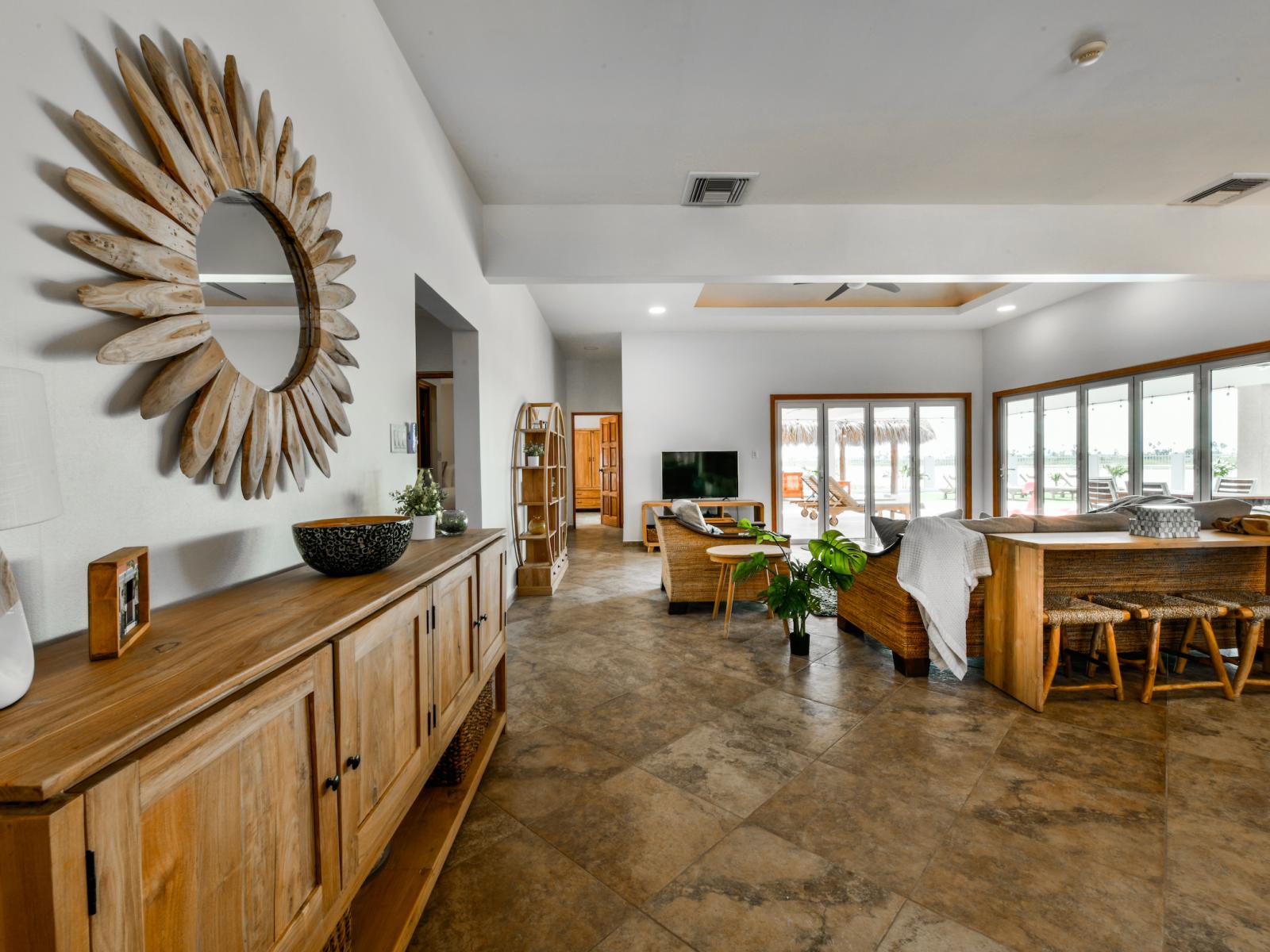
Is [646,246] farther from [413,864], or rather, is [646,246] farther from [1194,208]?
[1194,208]

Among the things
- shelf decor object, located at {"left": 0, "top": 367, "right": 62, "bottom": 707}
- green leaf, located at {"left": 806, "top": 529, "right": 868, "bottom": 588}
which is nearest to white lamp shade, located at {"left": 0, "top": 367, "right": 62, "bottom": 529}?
shelf decor object, located at {"left": 0, "top": 367, "right": 62, "bottom": 707}

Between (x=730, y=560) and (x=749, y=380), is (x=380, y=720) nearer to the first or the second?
(x=730, y=560)

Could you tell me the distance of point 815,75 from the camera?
2658 millimetres

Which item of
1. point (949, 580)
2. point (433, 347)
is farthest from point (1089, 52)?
point (433, 347)

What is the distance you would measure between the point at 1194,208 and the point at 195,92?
5.82 m

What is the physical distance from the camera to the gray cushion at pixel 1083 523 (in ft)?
10.2

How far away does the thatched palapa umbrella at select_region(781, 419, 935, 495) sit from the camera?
26.2 ft

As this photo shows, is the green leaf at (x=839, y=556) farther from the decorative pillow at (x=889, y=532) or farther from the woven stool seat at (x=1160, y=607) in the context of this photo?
the woven stool seat at (x=1160, y=607)

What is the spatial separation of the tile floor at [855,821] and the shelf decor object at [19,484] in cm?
123

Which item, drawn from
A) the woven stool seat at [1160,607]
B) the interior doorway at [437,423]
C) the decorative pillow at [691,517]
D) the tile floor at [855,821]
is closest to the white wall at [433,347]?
the interior doorway at [437,423]

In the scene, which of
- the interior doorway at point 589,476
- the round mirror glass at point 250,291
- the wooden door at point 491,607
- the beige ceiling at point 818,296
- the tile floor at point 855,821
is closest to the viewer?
the round mirror glass at point 250,291

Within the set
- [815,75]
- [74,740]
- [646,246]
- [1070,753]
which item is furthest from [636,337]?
[74,740]

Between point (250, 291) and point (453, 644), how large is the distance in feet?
3.66

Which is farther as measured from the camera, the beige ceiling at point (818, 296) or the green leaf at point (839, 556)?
the beige ceiling at point (818, 296)
